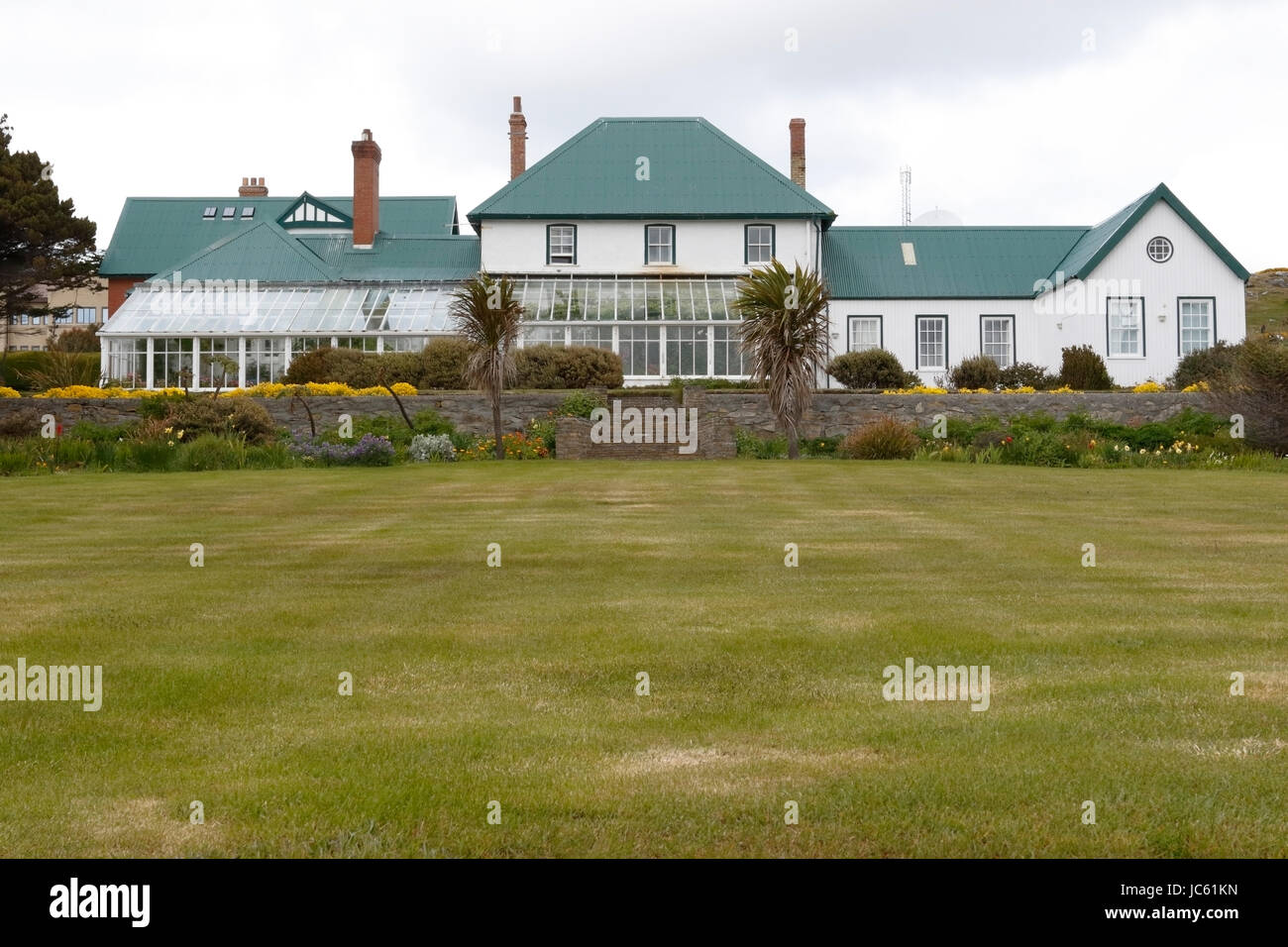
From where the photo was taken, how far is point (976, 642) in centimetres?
798

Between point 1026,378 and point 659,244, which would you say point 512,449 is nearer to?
point 1026,378

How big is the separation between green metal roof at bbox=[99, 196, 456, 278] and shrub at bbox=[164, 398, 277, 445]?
114 ft

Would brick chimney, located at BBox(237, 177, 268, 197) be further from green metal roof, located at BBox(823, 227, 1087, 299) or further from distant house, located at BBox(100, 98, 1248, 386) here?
green metal roof, located at BBox(823, 227, 1087, 299)

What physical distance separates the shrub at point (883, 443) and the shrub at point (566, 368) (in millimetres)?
9005

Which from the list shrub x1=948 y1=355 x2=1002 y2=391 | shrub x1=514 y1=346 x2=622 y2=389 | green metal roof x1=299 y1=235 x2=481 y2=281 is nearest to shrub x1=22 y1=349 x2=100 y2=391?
green metal roof x1=299 y1=235 x2=481 y2=281

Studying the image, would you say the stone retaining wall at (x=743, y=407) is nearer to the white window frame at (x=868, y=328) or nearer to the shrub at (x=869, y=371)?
the shrub at (x=869, y=371)

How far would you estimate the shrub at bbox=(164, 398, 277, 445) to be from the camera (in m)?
25.1

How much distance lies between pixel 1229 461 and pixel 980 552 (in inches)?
550

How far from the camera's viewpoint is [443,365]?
33.1m

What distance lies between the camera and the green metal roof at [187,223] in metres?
59.9

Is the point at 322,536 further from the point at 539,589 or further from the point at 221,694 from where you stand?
the point at 221,694

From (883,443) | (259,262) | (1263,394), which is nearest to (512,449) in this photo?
(883,443)

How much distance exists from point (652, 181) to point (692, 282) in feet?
13.2
